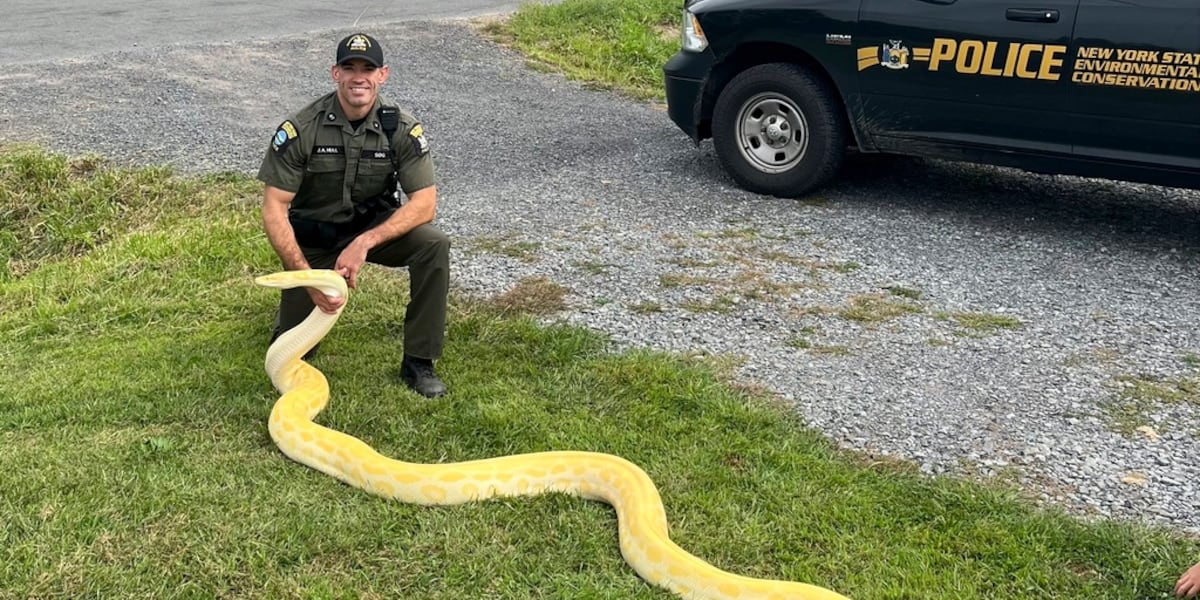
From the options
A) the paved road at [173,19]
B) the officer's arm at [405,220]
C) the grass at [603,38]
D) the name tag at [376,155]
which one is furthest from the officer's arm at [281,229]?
the paved road at [173,19]

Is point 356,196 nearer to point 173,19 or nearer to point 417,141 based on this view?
point 417,141

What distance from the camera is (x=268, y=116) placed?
31.2 ft

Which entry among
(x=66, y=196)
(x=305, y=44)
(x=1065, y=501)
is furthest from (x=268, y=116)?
(x=1065, y=501)

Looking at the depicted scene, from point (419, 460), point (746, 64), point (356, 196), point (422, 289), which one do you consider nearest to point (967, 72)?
point (746, 64)

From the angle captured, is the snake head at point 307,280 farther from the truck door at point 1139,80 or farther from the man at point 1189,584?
the truck door at point 1139,80

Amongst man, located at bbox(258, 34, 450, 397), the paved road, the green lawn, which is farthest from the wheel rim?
the paved road

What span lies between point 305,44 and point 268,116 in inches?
124

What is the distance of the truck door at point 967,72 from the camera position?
20.8 feet

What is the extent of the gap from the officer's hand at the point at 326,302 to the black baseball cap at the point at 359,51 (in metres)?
1.01

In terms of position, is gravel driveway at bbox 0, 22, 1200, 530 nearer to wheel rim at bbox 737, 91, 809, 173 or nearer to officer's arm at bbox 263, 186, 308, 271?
wheel rim at bbox 737, 91, 809, 173

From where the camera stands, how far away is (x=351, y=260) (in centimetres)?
461

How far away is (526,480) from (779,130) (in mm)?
4271

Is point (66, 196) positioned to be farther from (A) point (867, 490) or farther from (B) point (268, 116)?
(A) point (867, 490)

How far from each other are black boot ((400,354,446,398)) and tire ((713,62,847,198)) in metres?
3.50
